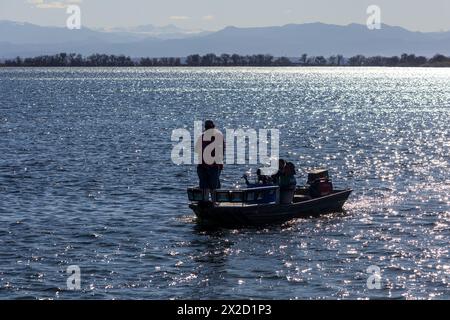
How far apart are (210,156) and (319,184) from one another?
17.8 feet

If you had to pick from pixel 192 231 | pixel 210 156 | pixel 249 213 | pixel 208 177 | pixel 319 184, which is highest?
pixel 210 156

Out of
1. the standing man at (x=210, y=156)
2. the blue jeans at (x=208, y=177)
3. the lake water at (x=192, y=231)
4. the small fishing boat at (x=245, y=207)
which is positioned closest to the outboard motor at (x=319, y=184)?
the lake water at (x=192, y=231)

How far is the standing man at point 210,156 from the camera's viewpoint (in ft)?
98.0

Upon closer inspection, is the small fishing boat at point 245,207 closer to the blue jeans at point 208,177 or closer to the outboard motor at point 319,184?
the blue jeans at point 208,177

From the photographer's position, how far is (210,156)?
99.1 feet

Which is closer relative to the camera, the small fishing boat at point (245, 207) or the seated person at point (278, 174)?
the small fishing boat at point (245, 207)

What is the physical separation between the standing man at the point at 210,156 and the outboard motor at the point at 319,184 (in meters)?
4.39

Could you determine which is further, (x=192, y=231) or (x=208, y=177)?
(x=208, y=177)

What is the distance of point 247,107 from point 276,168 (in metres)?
81.7

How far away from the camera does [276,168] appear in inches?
1264

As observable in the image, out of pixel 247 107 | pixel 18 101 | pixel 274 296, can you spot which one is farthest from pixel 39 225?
pixel 18 101

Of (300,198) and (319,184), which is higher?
(319,184)

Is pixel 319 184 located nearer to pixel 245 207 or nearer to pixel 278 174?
pixel 278 174

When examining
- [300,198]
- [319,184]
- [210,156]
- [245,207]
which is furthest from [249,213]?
[319,184]
